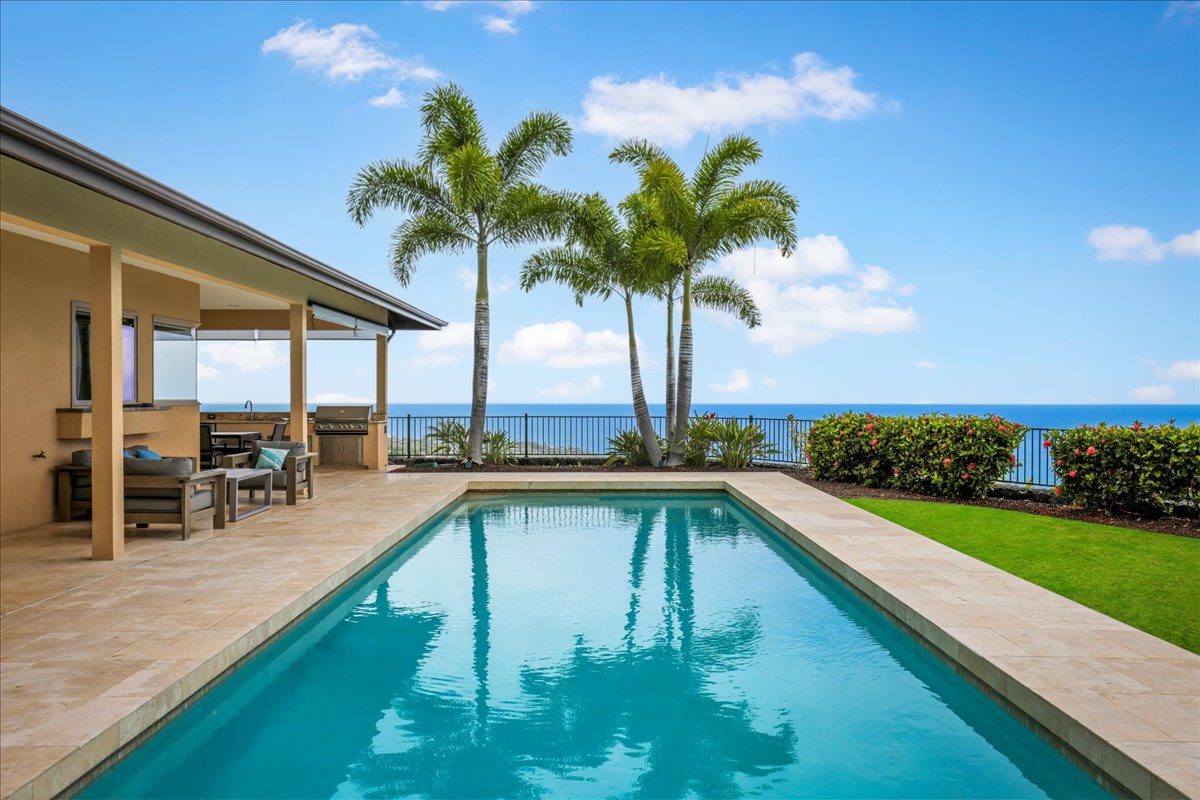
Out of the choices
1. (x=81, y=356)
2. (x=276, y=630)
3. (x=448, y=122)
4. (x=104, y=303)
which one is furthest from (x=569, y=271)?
(x=276, y=630)

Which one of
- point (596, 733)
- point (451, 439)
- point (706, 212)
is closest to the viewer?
point (596, 733)

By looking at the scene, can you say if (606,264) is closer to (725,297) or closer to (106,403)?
(725,297)

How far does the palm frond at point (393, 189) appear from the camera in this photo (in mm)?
15266

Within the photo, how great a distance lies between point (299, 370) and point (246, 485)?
84.9 inches

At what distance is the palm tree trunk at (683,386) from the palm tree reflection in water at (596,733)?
34.8ft

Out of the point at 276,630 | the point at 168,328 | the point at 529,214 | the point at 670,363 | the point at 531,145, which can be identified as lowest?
the point at 276,630

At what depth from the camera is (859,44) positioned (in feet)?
60.7

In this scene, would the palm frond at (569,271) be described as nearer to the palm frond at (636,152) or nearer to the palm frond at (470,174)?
the palm frond at (636,152)

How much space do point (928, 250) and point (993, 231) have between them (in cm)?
286

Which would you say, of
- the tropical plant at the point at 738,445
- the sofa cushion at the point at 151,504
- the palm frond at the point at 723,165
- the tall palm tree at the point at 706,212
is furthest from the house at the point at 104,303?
the tropical plant at the point at 738,445

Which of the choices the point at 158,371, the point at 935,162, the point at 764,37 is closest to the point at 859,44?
the point at 764,37

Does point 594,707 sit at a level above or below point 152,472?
below

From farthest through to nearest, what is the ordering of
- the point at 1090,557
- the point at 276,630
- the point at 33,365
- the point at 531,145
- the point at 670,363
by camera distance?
the point at 670,363
the point at 531,145
the point at 33,365
the point at 1090,557
the point at 276,630

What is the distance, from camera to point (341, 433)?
1547 centimetres
